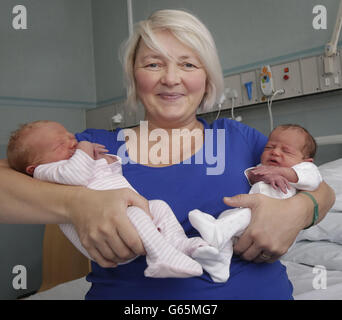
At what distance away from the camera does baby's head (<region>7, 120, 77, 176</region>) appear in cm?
101

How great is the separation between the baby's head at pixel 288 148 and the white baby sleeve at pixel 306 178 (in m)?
0.07

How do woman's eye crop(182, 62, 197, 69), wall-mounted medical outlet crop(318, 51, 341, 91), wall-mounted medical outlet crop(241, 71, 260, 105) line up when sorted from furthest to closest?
wall-mounted medical outlet crop(241, 71, 260, 105)
wall-mounted medical outlet crop(318, 51, 341, 91)
woman's eye crop(182, 62, 197, 69)

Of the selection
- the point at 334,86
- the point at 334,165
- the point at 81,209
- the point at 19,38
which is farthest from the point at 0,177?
the point at 19,38

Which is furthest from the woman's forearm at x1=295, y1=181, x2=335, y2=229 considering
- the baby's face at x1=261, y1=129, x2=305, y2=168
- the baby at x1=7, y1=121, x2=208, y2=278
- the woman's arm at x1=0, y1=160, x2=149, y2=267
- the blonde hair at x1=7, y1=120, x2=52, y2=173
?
the blonde hair at x1=7, y1=120, x2=52, y2=173

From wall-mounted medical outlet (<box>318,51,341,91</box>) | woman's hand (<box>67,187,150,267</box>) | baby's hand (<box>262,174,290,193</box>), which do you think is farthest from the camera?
wall-mounted medical outlet (<box>318,51,341,91</box>)

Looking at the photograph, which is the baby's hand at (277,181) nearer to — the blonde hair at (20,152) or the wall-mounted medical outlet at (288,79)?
the blonde hair at (20,152)

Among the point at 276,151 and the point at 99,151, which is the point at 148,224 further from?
the point at 276,151

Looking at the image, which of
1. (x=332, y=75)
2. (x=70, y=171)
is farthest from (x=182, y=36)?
(x=332, y=75)

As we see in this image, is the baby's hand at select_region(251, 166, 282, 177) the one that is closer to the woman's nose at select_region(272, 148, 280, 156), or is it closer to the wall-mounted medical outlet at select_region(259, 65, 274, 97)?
the woman's nose at select_region(272, 148, 280, 156)

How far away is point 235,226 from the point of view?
0.87m

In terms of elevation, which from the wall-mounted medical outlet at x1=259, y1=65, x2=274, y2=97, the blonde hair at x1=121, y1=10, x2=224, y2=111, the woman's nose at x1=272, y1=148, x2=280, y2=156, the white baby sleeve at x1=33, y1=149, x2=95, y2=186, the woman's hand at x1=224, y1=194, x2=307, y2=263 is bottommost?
the woman's hand at x1=224, y1=194, x2=307, y2=263

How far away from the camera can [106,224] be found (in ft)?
2.55

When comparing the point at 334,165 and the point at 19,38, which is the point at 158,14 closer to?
the point at 334,165

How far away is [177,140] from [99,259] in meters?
0.51
